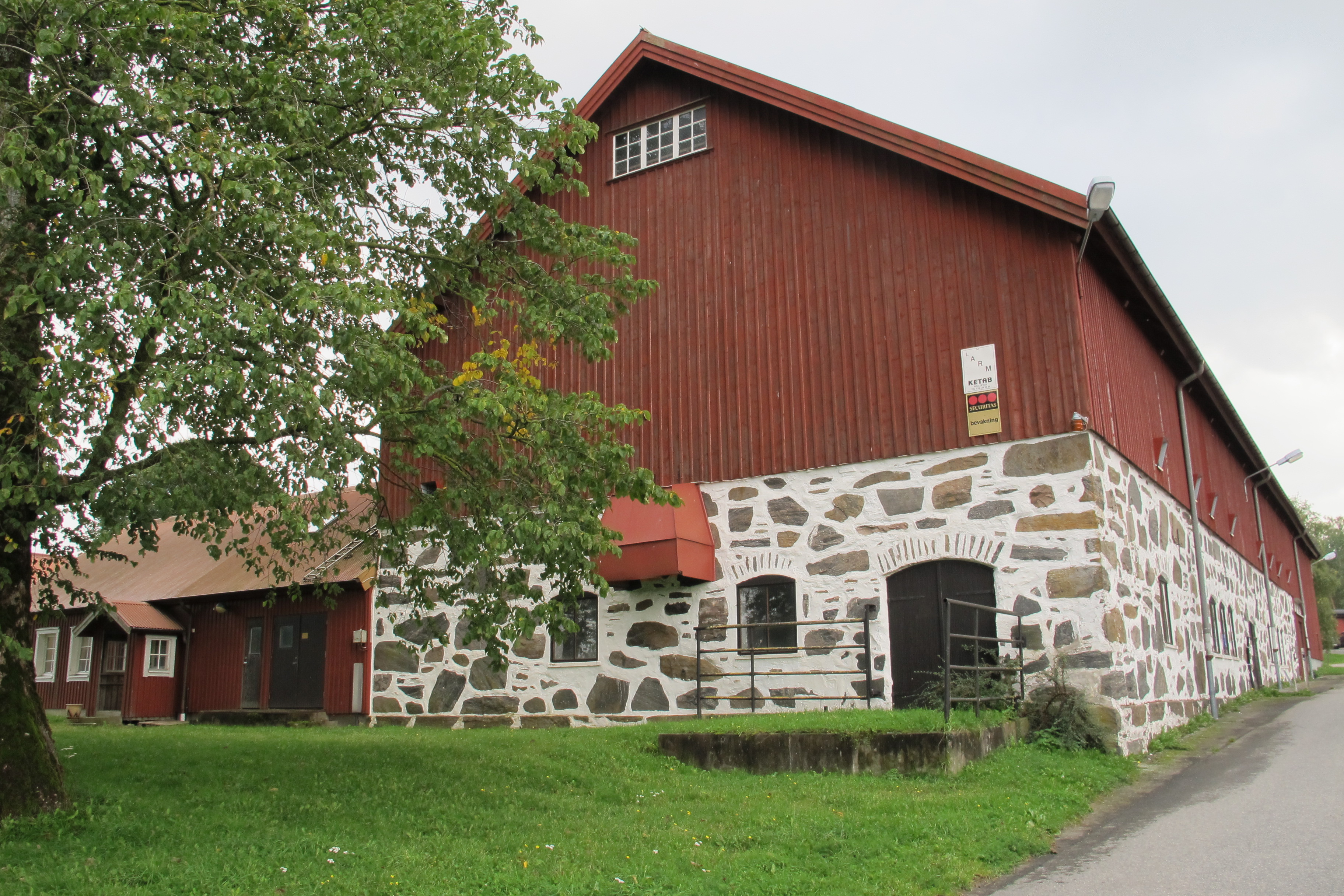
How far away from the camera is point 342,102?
27.3 ft

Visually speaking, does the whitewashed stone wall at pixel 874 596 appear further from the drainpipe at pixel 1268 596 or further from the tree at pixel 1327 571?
the tree at pixel 1327 571

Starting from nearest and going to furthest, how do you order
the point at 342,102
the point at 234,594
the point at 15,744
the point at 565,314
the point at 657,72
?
the point at 15,744 < the point at 342,102 < the point at 565,314 < the point at 657,72 < the point at 234,594

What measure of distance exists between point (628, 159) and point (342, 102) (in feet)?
27.0

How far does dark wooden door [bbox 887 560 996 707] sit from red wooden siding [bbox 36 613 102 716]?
57.9ft

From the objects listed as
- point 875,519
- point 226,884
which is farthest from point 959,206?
point 226,884

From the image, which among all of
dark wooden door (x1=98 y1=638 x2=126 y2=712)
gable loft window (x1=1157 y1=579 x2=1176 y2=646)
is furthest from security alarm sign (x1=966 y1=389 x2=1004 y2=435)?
dark wooden door (x1=98 y1=638 x2=126 y2=712)

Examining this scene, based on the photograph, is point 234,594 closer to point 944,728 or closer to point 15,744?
point 15,744

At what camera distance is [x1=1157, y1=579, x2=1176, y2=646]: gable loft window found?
13.9 meters

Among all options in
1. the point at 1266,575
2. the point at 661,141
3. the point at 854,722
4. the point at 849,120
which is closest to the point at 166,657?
the point at 661,141

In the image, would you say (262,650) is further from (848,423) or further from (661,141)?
(848,423)

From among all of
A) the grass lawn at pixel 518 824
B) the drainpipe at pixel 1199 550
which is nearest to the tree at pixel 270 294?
the grass lawn at pixel 518 824

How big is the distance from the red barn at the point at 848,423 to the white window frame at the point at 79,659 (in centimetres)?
1024

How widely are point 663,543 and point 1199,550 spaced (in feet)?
30.1

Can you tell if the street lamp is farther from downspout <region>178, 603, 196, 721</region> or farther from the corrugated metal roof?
downspout <region>178, 603, 196, 721</region>
